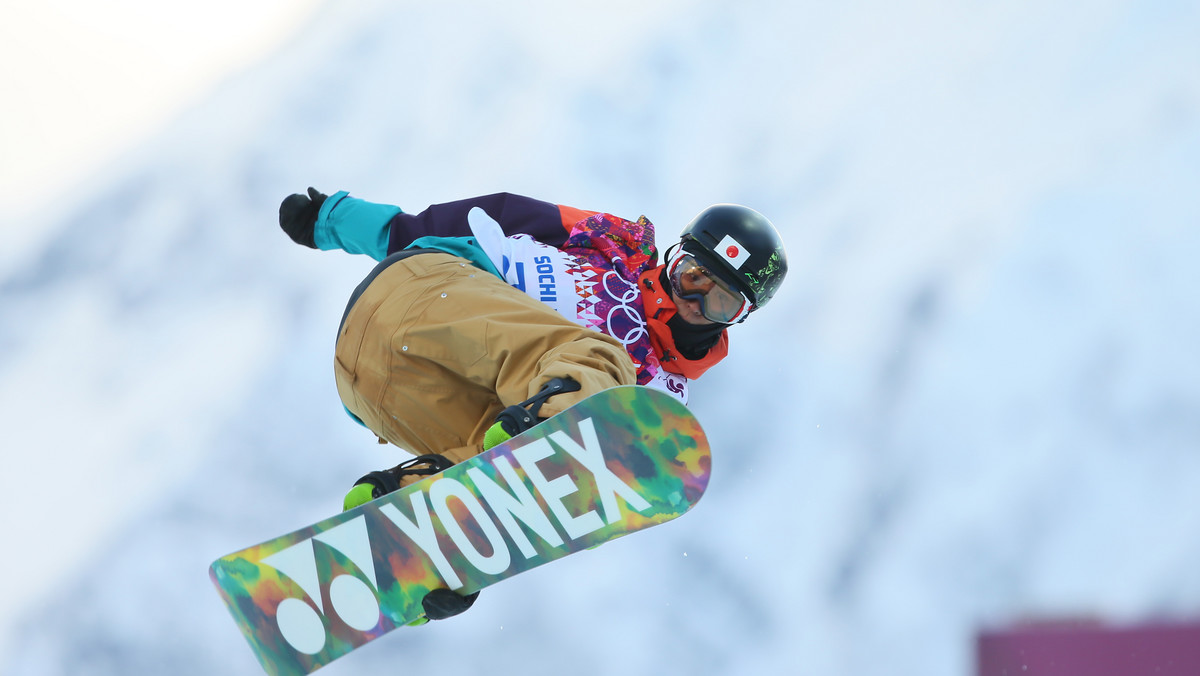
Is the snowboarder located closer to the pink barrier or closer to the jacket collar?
the jacket collar

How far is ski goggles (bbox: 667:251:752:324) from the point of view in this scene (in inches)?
114

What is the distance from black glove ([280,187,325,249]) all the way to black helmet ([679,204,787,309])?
58.6 inches

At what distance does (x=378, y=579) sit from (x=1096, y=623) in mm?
5505

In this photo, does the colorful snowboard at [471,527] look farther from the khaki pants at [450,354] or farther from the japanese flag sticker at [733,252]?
the japanese flag sticker at [733,252]

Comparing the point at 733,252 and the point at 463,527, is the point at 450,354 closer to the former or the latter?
the point at 463,527

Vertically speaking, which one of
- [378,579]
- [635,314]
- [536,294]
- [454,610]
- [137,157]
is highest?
[137,157]

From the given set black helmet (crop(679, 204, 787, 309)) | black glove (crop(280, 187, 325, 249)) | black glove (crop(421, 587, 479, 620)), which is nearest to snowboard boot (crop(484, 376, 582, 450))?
black glove (crop(421, 587, 479, 620))

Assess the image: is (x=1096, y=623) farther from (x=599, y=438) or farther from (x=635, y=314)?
(x=599, y=438)

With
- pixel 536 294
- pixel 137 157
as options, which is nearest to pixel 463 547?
pixel 536 294

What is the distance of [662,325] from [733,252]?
337 mm

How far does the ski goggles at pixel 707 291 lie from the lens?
9.53 feet

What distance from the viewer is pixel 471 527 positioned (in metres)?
2.05

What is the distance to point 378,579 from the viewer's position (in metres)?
2.12

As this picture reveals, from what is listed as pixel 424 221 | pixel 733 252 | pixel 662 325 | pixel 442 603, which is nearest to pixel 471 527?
pixel 442 603
